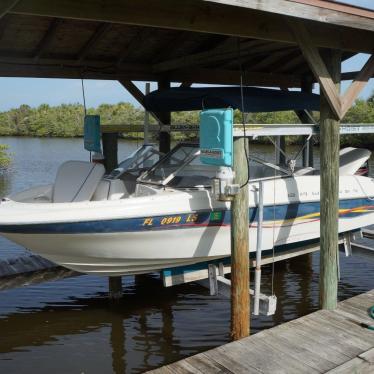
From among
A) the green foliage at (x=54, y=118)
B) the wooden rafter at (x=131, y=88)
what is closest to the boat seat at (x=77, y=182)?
the wooden rafter at (x=131, y=88)

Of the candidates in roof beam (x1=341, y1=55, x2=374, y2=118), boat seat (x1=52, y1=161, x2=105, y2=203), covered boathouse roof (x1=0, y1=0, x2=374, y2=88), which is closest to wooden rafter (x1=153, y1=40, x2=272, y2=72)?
covered boathouse roof (x1=0, y1=0, x2=374, y2=88)

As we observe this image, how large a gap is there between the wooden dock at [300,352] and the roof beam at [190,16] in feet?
10.4

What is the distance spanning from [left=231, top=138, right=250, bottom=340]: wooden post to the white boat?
71 centimetres

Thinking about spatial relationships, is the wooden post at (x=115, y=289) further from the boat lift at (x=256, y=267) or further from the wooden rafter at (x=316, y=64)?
the wooden rafter at (x=316, y=64)

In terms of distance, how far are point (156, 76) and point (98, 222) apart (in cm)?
431

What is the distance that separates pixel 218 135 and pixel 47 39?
3.64 metres

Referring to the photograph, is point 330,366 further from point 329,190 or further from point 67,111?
point 67,111

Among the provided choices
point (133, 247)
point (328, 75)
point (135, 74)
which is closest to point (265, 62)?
point (135, 74)

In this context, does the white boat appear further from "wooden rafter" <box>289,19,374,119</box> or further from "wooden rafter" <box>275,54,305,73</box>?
"wooden rafter" <box>275,54,305,73</box>

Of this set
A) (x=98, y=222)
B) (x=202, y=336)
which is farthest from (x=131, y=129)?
(x=202, y=336)

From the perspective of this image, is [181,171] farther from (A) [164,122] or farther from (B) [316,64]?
(A) [164,122]

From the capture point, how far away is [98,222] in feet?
18.0

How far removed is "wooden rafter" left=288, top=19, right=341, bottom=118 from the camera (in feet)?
17.0

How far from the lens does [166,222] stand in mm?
5766
